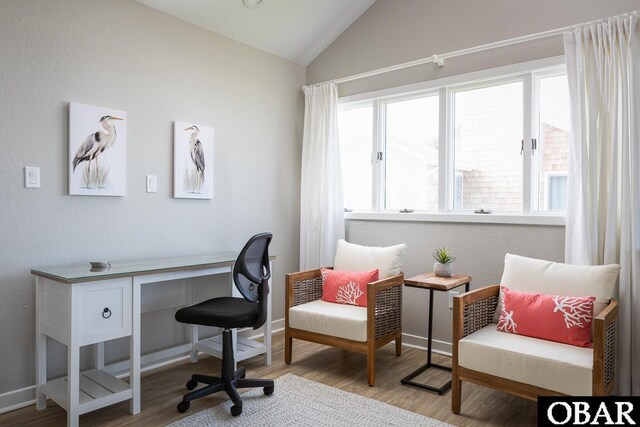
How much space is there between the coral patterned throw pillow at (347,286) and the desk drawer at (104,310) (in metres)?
1.44

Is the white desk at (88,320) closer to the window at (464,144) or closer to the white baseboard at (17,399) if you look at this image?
the white baseboard at (17,399)

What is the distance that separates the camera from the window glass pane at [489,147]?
3322 millimetres

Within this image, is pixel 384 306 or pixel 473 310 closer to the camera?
pixel 473 310

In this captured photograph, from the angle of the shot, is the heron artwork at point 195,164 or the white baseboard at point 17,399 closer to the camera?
the white baseboard at point 17,399

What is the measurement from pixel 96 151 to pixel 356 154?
2.25 metres

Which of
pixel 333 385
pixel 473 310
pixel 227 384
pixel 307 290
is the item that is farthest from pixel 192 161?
pixel 473 310

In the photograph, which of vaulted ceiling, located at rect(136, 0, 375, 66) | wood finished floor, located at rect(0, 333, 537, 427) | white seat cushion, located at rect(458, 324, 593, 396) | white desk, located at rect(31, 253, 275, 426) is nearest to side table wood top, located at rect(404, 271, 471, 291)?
white seat cushion, located at rect(458, 324, 593, 396)

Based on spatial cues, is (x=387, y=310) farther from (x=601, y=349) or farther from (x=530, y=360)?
(x=601, y=349)

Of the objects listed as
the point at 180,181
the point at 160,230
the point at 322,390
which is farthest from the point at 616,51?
the point at 160,230

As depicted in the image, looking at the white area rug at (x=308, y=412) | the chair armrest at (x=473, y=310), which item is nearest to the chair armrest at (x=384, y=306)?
the white area rug at (x=308, y=412)

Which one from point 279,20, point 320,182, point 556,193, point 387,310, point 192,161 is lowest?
point 387,310

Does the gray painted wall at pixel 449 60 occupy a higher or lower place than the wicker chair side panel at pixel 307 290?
higher

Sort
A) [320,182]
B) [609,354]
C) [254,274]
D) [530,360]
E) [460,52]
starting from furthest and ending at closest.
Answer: [320,182] < [460,52] < [254,274] < [609,354] < [530,360]

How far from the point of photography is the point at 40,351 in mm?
2592
